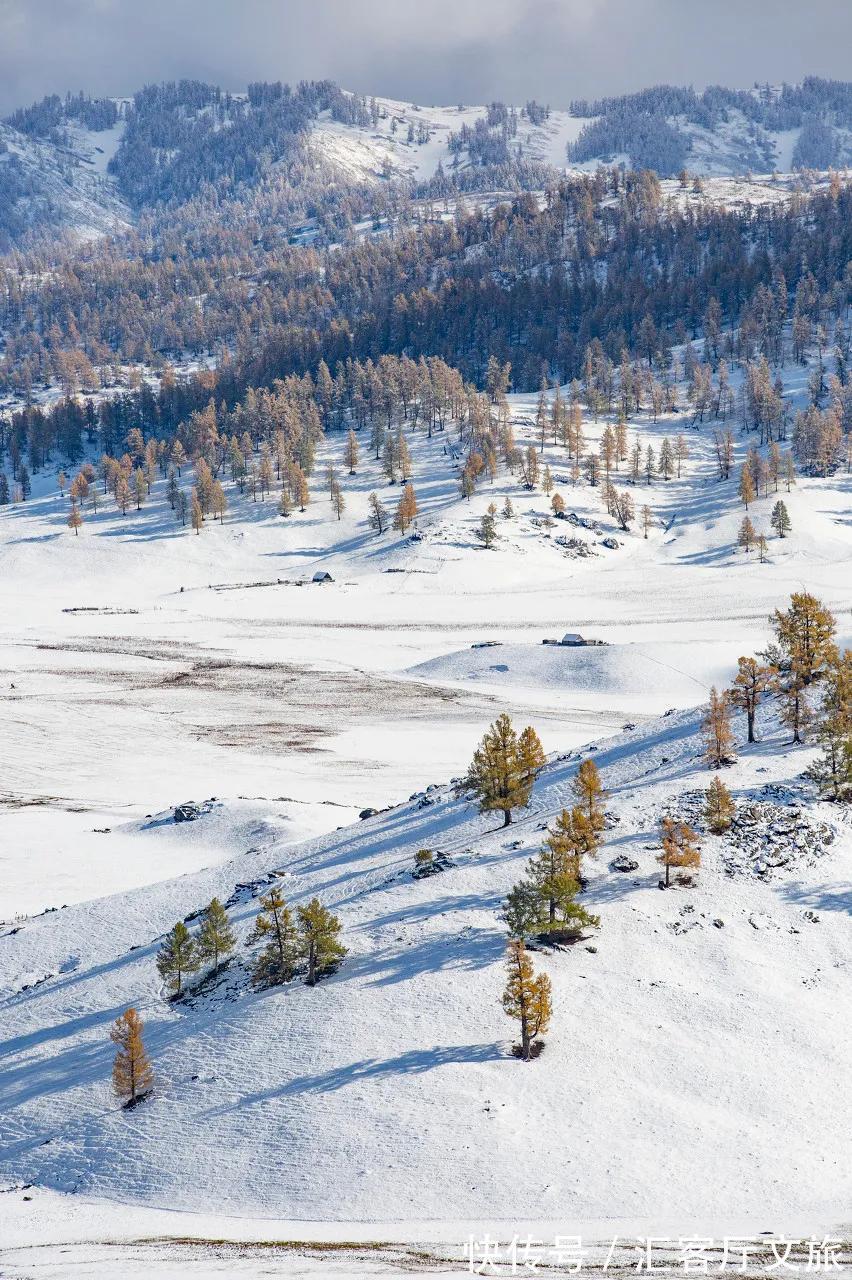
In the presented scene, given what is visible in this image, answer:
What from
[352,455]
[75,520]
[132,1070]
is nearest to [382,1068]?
[132,1070]

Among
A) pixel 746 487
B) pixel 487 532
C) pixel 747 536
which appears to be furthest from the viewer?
pixel 746 487

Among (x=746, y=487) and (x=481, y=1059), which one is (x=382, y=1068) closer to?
(x=481, y=1059)

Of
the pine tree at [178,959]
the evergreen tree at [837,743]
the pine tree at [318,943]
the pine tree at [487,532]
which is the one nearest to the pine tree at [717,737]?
the evergreen tree at [837,743]

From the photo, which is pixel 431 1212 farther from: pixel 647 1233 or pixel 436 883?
pixel 436 883

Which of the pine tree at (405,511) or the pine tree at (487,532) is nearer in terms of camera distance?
the pine tree at (487,532)

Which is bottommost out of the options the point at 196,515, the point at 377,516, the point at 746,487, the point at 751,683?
the point at 751,683

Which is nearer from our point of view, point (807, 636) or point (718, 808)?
point (718, 808)

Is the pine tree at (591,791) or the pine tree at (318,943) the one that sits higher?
the pine tree at (591,791)

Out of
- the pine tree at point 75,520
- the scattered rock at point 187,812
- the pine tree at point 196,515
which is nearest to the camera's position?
the scattered rock at point 187,812

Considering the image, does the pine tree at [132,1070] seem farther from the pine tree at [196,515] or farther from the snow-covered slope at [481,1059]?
the pine tree at [196,515]
